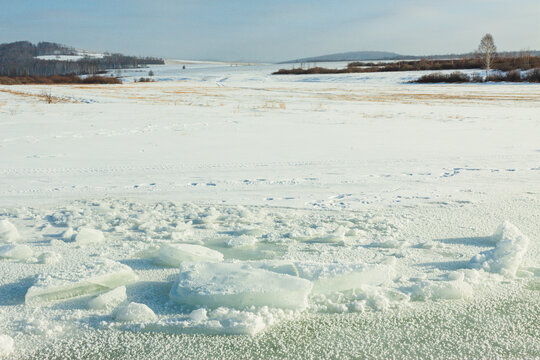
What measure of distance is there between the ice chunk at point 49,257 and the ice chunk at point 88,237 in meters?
0.36

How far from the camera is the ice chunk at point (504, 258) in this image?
3244mm

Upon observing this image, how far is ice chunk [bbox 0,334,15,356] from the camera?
2314mm

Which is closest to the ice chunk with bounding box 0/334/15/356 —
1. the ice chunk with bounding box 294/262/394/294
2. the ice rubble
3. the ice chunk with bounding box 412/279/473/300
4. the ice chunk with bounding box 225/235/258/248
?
the ice rubble

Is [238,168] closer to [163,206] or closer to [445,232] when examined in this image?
[163,206]

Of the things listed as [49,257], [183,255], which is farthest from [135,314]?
[49,257]

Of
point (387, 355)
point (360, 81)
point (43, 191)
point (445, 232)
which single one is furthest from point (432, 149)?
point (360, 81)

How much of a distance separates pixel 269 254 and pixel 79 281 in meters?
1.36

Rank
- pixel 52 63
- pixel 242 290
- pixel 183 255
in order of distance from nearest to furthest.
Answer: pixel 242 290
pixel 183 255
pixel 52 63

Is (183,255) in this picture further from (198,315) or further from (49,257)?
(49,257)

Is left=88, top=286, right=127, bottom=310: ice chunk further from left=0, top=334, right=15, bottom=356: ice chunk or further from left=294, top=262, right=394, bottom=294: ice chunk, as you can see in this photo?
left=294, top=262, right=394, bottom=294: ice chunk

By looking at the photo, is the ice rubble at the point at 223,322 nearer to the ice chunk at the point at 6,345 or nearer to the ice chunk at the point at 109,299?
the ice chunk at the point at 109,299

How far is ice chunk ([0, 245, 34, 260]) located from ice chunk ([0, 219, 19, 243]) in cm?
36

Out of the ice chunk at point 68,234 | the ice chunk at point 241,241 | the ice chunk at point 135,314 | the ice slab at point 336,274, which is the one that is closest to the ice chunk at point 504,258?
the ice slab at point 336,274

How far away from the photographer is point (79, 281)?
9.77 feet
